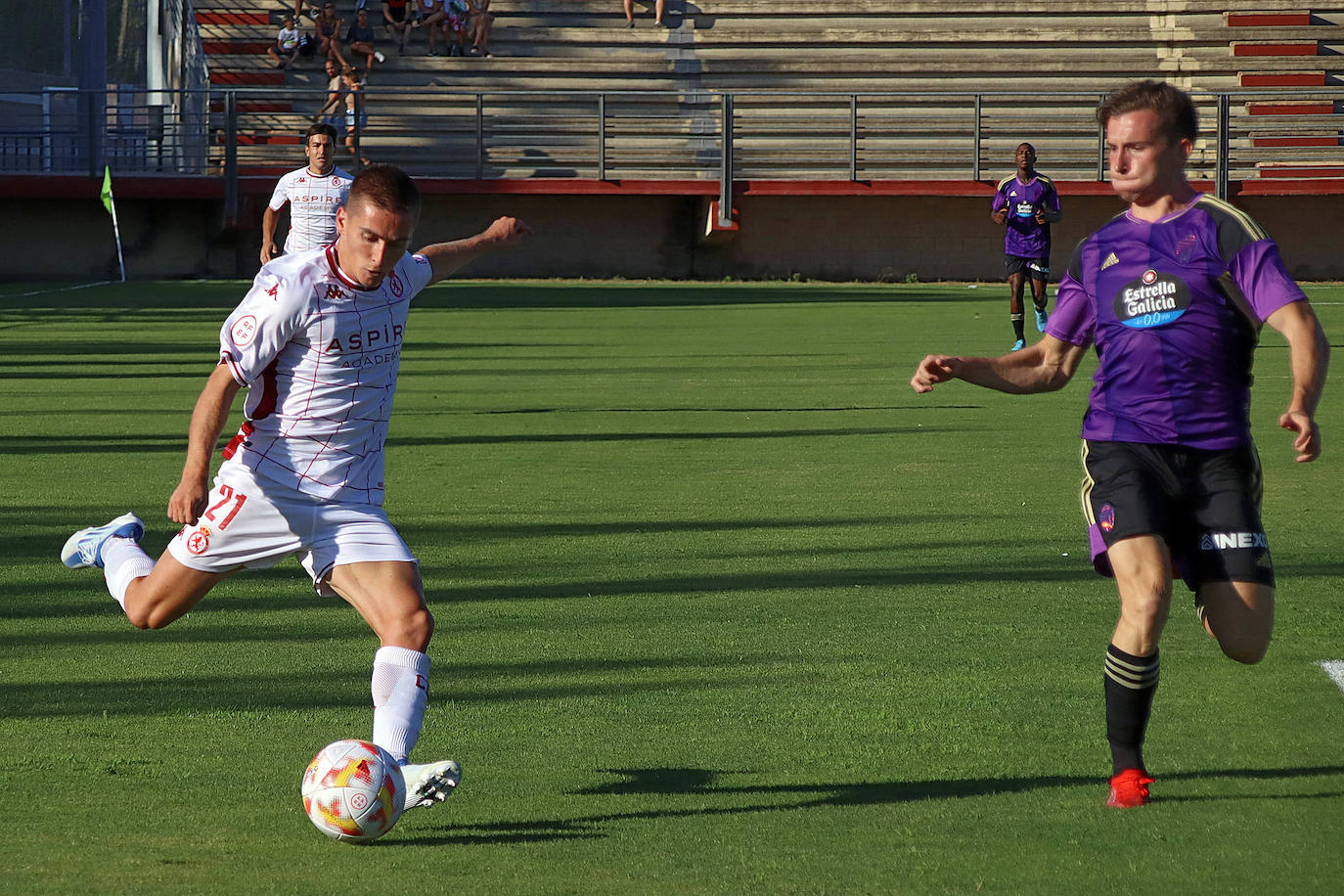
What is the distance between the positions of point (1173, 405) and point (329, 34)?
1344 inches

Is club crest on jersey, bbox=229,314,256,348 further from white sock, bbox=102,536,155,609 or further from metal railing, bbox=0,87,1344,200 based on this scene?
metal railing, bbox=0,87,1344,200

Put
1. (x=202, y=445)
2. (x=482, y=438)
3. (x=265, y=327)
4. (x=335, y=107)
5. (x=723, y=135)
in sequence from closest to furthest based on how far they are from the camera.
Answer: (x=202, y=445) < (x=265, y=327) < (x=482, y=438) < (x=723, y=135) < (x=335, y=107)

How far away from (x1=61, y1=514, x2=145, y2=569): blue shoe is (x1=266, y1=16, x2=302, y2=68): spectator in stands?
31838 millimetres

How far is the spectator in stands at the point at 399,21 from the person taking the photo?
3762 centimetres

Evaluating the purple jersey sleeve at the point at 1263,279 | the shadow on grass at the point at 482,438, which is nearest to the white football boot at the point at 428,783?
the purple jersey sleeve at the point at 1263,279

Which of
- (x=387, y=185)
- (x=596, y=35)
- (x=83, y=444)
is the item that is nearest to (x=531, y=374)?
(x=83, y=444)

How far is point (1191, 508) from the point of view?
4895mm

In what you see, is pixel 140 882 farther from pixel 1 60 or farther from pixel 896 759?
pixel 1 60

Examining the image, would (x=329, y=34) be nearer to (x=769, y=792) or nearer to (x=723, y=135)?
(x=723, y=135)

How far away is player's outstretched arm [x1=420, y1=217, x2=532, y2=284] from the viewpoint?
19.8 ft

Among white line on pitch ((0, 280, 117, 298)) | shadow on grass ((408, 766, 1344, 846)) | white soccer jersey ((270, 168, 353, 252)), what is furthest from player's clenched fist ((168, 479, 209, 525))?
white line on pitch ((0, 280, 117, 298))

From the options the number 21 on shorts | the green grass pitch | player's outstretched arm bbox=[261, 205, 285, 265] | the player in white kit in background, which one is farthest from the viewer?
player's outstretched arm bbox=[261, 205, 285, 265]

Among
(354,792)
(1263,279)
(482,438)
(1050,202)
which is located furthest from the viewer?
(1050,202)

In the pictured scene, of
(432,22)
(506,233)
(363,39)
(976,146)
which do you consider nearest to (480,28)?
(432,22)
